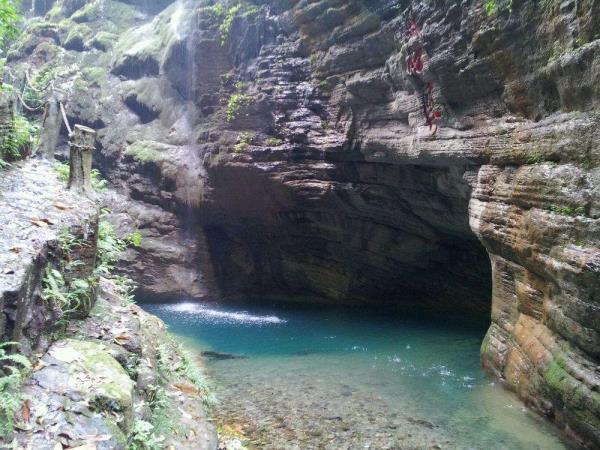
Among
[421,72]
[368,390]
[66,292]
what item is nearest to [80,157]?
[66,292]

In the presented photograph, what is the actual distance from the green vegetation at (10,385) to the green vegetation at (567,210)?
6116mm

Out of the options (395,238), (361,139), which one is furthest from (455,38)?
(395,238)

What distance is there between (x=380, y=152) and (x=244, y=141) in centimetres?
507

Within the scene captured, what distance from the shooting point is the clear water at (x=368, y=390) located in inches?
228

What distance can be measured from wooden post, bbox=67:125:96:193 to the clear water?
3.90 metres

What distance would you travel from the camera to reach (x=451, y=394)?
7.37 metres

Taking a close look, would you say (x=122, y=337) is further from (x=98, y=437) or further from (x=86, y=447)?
(x=86, y=447)

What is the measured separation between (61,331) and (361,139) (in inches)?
361

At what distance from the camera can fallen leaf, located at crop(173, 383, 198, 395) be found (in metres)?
5.73

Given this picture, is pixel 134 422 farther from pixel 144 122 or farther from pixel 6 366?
pixel 144 122

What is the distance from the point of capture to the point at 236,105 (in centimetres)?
1525

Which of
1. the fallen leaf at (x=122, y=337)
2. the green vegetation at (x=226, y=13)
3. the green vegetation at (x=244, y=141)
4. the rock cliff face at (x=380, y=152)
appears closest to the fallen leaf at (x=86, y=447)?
the fallen leaf at (x=122, y=337)

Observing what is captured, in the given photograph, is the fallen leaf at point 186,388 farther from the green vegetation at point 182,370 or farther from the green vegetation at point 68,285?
the green vegetation at point 68,285

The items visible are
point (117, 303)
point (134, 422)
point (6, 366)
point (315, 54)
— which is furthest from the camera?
point (315, 54)
